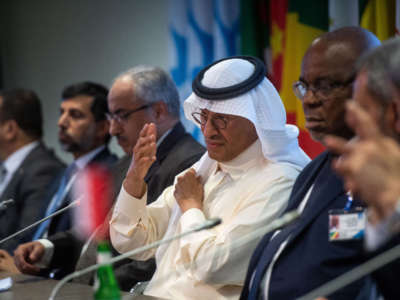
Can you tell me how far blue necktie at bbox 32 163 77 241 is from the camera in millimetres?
3732

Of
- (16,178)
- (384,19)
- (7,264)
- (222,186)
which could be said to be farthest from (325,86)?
(16,178)

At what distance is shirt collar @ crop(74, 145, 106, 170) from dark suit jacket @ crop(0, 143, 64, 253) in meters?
0.26

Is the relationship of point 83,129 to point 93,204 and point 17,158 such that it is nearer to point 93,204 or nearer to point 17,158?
point 17,158

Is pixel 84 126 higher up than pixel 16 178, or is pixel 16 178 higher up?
pixel 84 126

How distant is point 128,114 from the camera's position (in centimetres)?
329

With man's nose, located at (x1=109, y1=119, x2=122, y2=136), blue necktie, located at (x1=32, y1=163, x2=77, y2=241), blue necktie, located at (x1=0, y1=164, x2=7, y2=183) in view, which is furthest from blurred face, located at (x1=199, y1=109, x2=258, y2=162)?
blue necktie, located at (x1=0, y1=164, x2=7, y2=183)

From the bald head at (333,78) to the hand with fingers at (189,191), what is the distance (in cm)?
57

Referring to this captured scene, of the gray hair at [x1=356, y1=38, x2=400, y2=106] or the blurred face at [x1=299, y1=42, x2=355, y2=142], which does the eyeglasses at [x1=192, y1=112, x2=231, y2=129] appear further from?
the gray hair at [x1=356, y1=38, x2=400, y2=106]

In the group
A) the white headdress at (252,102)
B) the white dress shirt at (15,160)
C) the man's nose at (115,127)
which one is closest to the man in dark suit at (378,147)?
the white headdress at (252,102)

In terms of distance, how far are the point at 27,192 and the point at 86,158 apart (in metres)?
0.49

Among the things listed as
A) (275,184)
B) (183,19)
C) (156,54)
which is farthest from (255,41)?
(275,184)

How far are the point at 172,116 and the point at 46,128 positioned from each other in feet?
10.8

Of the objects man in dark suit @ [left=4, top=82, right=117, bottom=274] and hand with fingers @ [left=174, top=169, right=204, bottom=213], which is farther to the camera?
man in dark suit @ [left=4, top=82, right=117, bottom=274]

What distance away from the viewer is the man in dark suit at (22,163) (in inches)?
156
